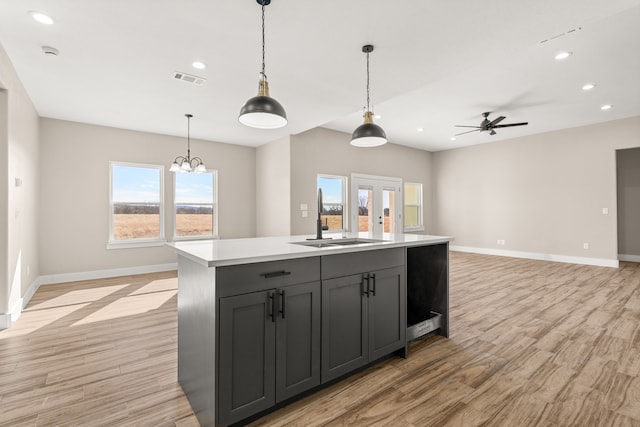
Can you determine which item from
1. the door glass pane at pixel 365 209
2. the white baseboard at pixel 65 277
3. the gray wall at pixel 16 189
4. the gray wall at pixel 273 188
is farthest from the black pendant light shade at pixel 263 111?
the door glass pane at pixel 365 209

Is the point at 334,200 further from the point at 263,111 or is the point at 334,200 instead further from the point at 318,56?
the point at 263,111

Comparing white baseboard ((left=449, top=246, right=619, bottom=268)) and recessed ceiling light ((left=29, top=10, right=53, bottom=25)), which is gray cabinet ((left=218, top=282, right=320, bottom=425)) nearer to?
recessed ceiling light ((left=29, top=10, right=53, bottom=25))

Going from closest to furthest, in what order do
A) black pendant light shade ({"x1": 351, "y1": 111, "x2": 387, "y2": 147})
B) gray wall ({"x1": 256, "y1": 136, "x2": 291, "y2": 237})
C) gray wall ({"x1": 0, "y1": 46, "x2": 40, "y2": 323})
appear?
black pendant light shade ({"x1": 351, "y1": 111, "x2": 387, "y2": 147}) < gray wall ({"x1": 0, "y1": 46, "x2": 40, "y2": 323}) < gray wall ({"x1": 256, "y1": 136, "x2": 291, "y2": 237})

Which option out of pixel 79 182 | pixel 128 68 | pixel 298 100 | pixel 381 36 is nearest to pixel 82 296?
pixel 79 182

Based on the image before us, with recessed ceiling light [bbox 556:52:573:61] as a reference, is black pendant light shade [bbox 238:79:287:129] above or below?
below

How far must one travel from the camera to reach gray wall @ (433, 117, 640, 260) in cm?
635

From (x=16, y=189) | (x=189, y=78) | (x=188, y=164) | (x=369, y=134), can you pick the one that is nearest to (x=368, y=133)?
(x=369, y=134)

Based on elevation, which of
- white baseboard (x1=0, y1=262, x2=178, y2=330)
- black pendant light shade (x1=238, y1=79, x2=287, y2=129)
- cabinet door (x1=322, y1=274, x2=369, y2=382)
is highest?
black pendant light shade (x1=238, y1=79, x2=287, y2=129)

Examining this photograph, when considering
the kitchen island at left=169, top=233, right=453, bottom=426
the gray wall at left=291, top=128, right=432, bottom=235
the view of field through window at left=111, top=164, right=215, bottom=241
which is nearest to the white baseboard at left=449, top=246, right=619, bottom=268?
the gray wall at left=291, top=128, right=432, bottom=235

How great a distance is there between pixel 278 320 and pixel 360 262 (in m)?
0.74

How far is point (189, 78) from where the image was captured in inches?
143

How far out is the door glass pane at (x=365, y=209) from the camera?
24.5 feet

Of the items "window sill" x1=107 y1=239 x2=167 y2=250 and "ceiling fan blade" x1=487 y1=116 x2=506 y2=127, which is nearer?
"ceiling fan blade" x1=487 y1=116 x2=506 y2=127

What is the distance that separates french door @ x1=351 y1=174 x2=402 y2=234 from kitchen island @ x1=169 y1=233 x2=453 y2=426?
15.9 ft
